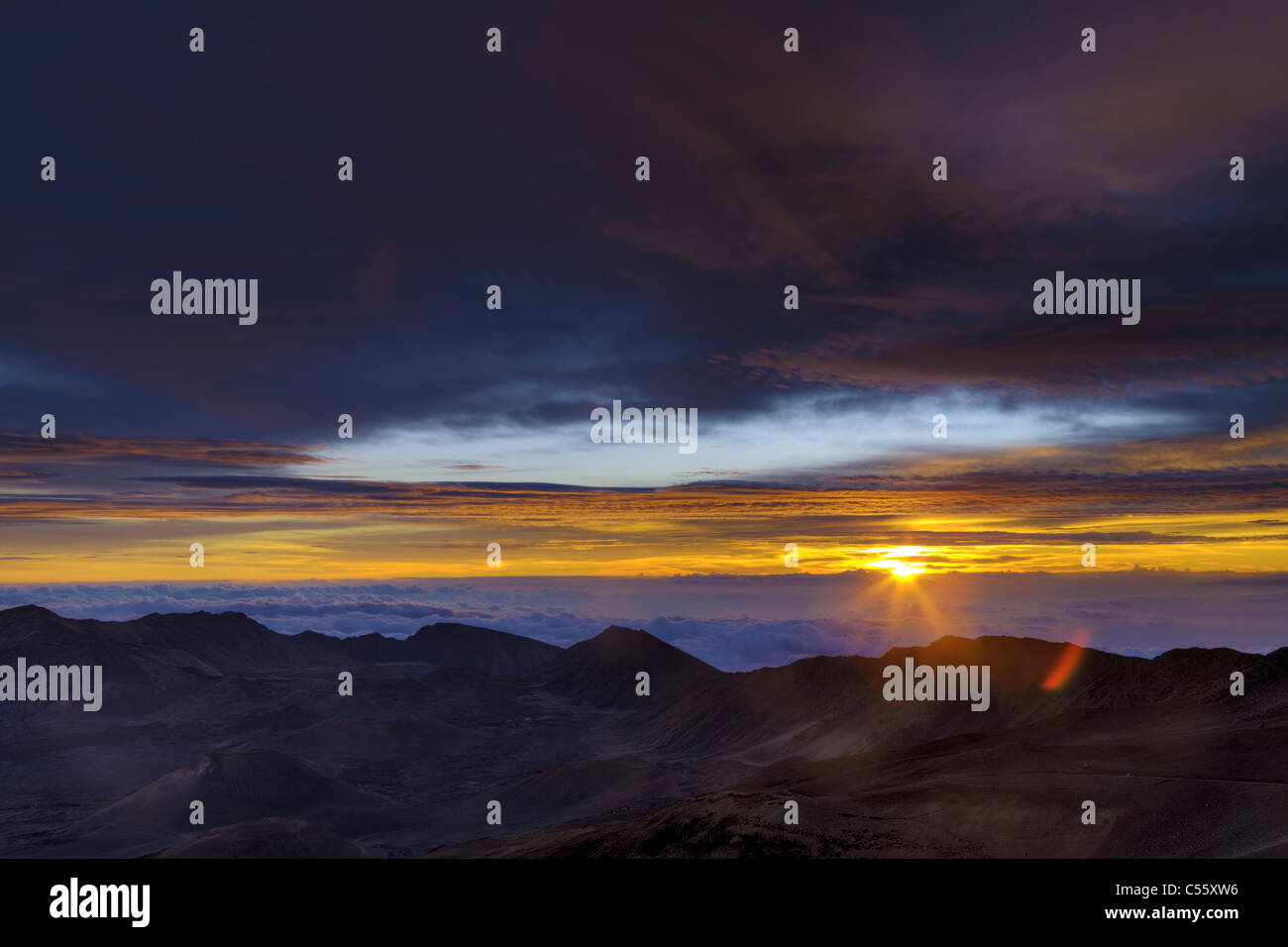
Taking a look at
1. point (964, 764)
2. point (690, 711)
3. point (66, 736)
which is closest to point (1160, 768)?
point (964, 764)

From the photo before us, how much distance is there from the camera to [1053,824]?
41219mm

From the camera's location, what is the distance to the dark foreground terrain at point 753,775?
4178 cm

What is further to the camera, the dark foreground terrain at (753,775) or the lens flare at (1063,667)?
the lens flare at (1063,667)

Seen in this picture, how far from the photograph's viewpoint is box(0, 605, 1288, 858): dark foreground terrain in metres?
41.8

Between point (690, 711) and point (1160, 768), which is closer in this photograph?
point (1160, 768)

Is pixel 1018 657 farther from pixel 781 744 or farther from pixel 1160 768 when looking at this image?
pixel 1160 768

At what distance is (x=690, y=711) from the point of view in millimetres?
181125

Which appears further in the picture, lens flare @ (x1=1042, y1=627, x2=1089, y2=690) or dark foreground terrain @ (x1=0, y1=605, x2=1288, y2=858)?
lens flare @ (x1=1042, y1=627, x2=1089, y2=690)

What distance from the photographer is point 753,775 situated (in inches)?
3782
